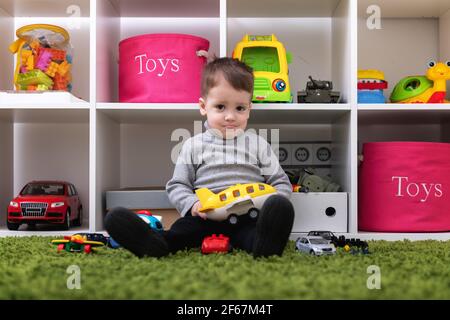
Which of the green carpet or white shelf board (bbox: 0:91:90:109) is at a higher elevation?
white shelf board (bbox: 0:91:90:109)

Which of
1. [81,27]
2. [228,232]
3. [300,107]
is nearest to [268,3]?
[300,107]

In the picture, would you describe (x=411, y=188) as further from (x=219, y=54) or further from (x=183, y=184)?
(x=219, y=54)

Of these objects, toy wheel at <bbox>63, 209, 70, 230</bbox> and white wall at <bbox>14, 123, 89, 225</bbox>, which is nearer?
toy wheel at <bbox>63, 209, 70, 230</bbox>

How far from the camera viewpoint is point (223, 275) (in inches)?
31.6

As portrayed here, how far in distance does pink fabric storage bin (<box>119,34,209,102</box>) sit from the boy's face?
18 cm

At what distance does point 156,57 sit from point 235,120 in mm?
348

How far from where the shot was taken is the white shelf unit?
145 centimetres

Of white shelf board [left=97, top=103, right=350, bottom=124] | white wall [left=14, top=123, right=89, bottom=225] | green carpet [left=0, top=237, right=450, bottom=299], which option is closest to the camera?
green carpet [left=0, top=237, right=450, bottom=299]

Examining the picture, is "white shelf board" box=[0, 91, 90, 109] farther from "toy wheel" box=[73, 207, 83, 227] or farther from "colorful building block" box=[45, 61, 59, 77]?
"toy wheel" box=[73, 207, 83, 227]

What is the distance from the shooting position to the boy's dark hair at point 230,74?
127 centimetres

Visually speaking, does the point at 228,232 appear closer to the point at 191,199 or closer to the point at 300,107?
the point at 191,199

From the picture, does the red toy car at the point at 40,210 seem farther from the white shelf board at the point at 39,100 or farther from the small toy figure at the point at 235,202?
the small toy figure at the point at 235,202

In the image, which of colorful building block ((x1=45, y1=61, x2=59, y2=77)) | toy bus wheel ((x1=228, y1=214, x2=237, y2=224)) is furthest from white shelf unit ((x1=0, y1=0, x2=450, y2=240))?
toy bus wheel ((x1=228, y1=214, x2=237, y2=224))

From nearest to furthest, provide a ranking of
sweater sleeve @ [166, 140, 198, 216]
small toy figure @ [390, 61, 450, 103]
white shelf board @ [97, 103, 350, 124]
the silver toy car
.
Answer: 1. the silver toy car
2. sweater sleeve @ [166, 140, 198, 216]
3. white shelf board @ [97, 103, 350, 124]
4. small toy figure @ [390, 61, 450, 103]
